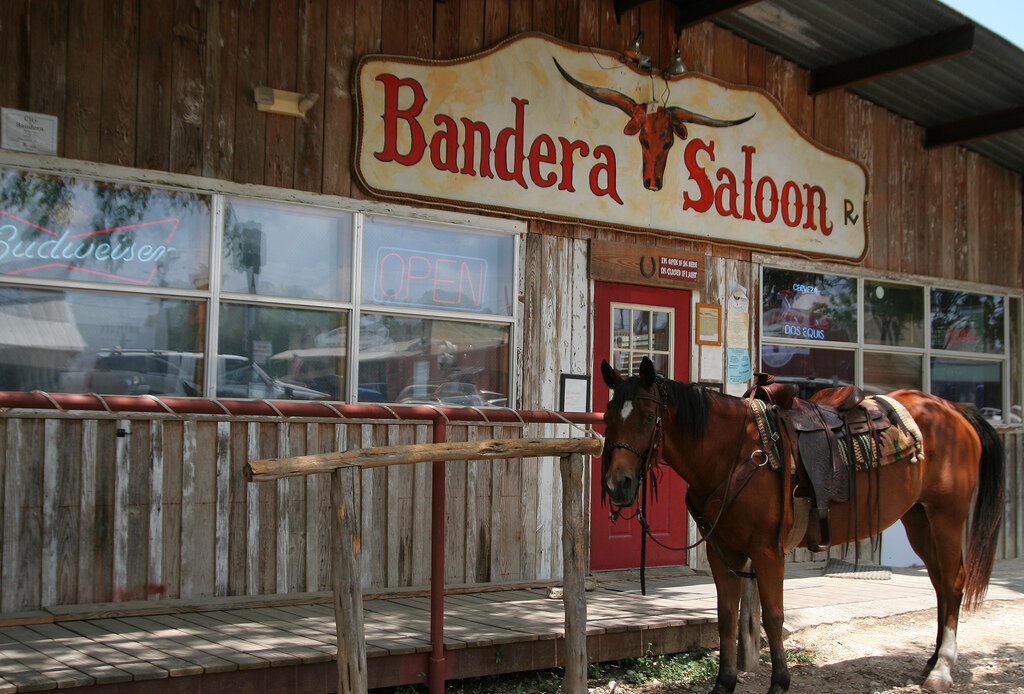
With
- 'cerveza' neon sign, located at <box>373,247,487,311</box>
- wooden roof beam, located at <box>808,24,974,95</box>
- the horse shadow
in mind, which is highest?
wooden roof beam, located at <box>808,24,974,95</box>

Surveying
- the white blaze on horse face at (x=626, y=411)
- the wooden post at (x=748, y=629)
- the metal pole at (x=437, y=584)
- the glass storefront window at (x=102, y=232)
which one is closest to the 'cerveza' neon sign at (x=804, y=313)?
the wooden post at (x=748, y=629)

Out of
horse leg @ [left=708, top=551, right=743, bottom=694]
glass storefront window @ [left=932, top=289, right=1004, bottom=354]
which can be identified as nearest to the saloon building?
glass storefront window @ [left=932, top=289, right=1004, bottom=354]

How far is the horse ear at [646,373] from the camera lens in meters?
4.36

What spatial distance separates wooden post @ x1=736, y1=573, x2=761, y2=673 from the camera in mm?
5074

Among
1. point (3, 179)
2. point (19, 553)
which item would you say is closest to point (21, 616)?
point (19, 553)

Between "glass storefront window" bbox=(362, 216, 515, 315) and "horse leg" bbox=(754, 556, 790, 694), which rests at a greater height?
"glass storefront window" bbox=(362, 216, 515, 315)

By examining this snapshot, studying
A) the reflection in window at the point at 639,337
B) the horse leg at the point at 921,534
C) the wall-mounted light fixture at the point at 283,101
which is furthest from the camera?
the reflection in window at the point at 639,337

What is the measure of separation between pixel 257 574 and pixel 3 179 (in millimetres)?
2576

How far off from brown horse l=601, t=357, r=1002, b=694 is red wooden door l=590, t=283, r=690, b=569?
2.02 meters

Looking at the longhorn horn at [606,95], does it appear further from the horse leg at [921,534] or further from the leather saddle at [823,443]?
the horse leg at [921,534]

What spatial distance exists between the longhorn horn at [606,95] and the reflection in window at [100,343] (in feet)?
10.6

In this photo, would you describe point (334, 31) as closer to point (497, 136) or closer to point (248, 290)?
point (497, 136)

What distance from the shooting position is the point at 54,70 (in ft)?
16.6

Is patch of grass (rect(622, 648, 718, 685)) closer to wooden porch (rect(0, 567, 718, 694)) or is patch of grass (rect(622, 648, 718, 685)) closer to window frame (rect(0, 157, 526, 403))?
wooden porch (rect(0, 567, 718, 694))
